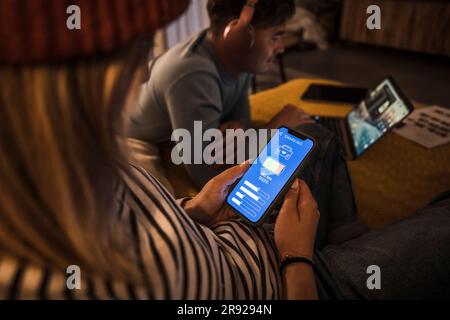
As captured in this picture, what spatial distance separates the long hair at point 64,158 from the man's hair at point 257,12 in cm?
87

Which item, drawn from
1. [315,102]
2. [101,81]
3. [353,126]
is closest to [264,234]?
[101,81]

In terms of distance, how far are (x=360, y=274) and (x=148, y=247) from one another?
44 centimetres

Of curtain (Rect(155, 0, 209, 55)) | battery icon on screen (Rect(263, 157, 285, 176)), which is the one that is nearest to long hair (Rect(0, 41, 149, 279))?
battery icon on screen (Rect(263, 157, 285, 176))

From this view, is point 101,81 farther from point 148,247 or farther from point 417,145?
point 417,145

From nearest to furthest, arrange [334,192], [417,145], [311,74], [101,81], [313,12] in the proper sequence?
[101,81] < [334,192] < [417,145] < [311,74] < [313,12]

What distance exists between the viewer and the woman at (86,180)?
35cm

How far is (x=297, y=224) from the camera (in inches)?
29.3

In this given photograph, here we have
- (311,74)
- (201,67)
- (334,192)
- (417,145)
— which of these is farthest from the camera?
(311,74)

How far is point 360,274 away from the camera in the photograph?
712mm

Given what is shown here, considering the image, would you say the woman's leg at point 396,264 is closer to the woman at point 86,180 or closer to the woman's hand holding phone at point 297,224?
the woman's hand holding phone at point 297,224

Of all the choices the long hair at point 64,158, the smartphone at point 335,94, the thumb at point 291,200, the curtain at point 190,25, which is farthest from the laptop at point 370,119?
the curtain at point 190,25

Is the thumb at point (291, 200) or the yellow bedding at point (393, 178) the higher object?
the thumb at point (291, 200)

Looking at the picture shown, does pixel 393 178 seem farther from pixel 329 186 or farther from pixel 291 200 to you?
pixel 291 200

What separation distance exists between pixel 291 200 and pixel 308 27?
374 centimetres
